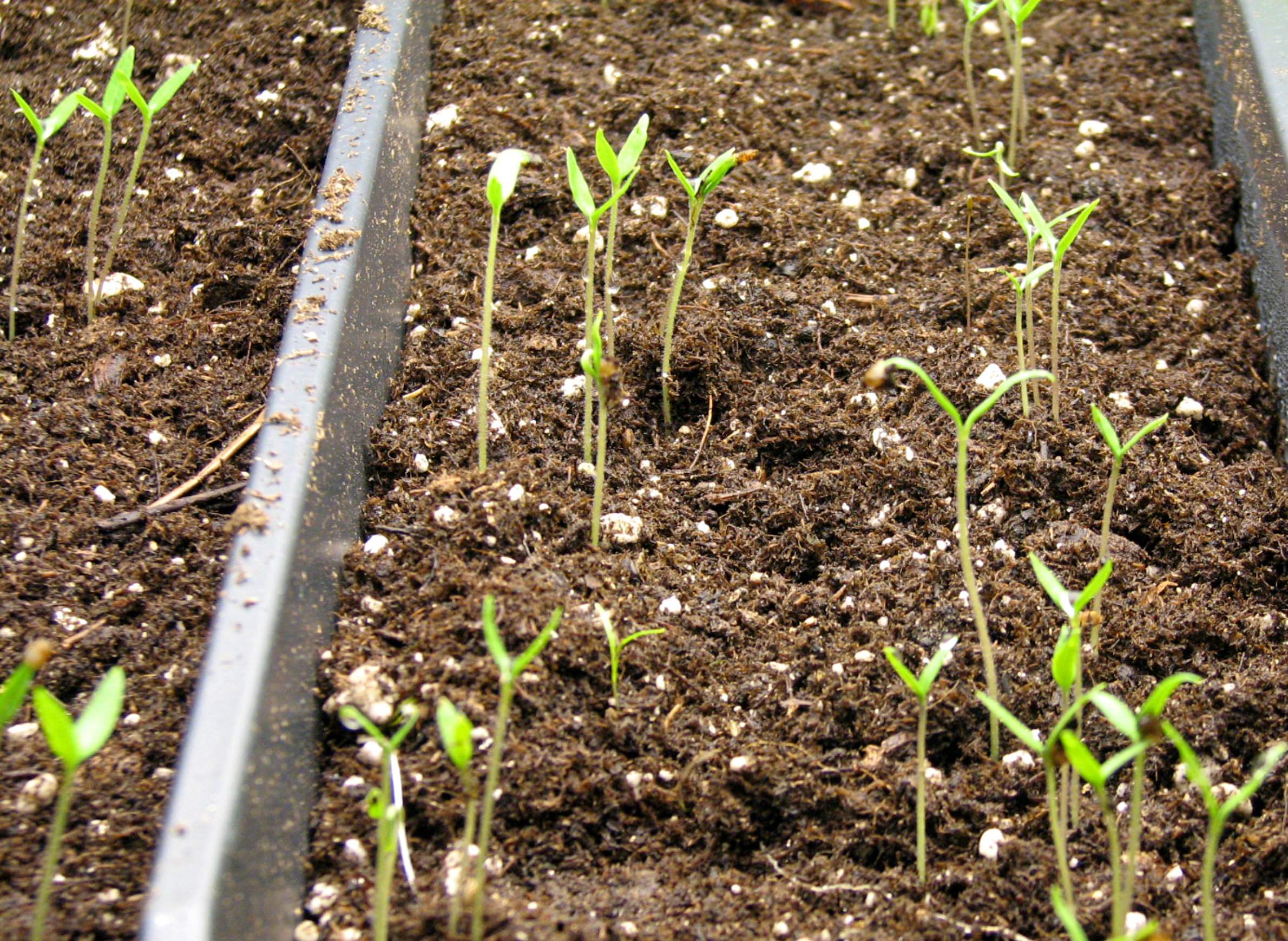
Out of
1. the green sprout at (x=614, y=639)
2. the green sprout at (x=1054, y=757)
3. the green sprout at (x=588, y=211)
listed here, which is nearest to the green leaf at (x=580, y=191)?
the green sprout at (x=588, y=211)

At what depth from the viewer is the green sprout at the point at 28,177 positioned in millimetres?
1200

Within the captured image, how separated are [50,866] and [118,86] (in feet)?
2.86

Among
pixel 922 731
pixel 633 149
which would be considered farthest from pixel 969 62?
pixel 922 731

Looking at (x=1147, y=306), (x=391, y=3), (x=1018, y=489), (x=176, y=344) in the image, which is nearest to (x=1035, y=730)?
(x=1018, y=489)

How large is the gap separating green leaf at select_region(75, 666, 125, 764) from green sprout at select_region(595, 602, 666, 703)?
430 mm

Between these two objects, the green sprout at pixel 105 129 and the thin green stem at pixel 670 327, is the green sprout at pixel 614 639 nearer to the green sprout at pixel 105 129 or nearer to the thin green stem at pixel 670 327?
the thin green stem at pixel 670 327

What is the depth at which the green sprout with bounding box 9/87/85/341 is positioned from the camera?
1200mm

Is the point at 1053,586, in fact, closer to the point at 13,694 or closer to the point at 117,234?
the point at 13,694

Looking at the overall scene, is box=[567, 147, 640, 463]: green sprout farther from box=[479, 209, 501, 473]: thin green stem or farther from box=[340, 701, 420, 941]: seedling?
box=[340, 701, 420, 941]: seedling

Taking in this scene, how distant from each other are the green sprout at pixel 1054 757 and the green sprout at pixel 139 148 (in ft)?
3.68

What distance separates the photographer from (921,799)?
3.08 feet

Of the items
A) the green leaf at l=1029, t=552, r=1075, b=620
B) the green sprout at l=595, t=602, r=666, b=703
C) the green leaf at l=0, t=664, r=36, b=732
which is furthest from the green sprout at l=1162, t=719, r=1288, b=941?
the green leaf at l=0, t=664, r=36, b=732

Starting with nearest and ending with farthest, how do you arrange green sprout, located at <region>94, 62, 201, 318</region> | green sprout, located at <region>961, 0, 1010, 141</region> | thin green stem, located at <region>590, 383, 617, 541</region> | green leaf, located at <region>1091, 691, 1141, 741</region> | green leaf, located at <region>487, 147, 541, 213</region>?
green leaf, located at <region>1091, 691, 1141, 741</region> < green leaf, located at <region>487, 147, 541, 213</region> < thin green stem, located at <region>590, 383, 617, 541</region> < green sprout, located at <region>94, 62, 201, 318</region> < green sprout, located at <region>961, 0, 1010, 141</region>

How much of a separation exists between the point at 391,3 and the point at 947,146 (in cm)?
89
